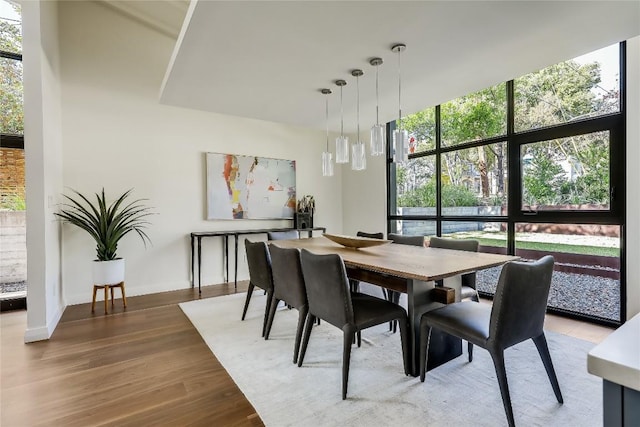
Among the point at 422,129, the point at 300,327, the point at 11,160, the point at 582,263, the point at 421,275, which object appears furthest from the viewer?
the point at 422,129

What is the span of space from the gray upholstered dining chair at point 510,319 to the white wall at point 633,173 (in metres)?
1.62

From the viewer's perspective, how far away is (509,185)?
3.51 meters

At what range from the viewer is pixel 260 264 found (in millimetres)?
2773

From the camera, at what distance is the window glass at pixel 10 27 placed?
3.21 metres

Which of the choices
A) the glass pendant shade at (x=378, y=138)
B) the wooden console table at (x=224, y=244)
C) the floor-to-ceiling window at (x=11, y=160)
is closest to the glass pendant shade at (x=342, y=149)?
the glass pendant shade at (x=378, y=138)

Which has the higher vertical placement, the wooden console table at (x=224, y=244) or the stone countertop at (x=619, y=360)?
the stone countertop at (x=619, y=360)

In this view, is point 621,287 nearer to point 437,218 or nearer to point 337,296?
point 437,218

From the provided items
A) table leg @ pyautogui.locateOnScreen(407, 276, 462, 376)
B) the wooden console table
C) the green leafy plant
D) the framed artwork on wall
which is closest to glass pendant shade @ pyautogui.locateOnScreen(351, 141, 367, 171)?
table leg @ pyautogui.locateOnScreen(407, 276, 462, 376)

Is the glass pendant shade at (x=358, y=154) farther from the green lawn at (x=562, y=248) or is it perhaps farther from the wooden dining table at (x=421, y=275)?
the green lawn at (x=562, y=248)

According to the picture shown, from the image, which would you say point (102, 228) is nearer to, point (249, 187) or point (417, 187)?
point (249, 187)

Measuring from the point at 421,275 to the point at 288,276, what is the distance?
1039 mm

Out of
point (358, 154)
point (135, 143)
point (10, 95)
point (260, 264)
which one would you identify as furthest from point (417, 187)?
point (10, 95)

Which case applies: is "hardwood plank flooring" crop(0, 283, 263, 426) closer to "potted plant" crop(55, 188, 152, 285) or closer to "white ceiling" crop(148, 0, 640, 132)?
"potted plant" crop(55, 188, 152, 285)

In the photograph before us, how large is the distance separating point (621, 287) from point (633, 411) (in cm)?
315
